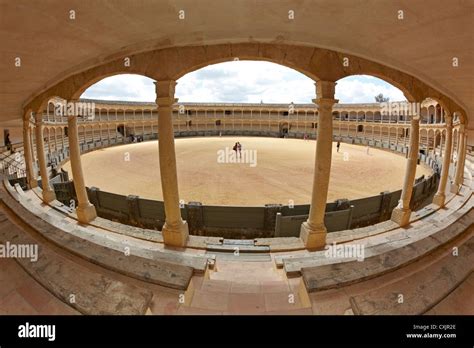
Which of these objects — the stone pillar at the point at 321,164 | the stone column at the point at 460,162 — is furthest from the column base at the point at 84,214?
the stone column at the point at 460,162

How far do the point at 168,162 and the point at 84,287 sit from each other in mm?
3221

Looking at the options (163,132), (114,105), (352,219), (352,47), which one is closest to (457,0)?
(352,47)

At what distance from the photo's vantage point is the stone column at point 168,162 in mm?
4898

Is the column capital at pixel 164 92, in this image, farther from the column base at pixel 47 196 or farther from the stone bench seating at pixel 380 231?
the column base at pixel 47 196

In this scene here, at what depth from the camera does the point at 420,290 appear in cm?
234

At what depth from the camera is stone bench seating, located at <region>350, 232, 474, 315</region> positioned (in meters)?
2.11

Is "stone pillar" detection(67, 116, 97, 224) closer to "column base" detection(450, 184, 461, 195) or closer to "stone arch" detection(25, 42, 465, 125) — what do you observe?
"stone arch" detection(25, 42, 465, 125)

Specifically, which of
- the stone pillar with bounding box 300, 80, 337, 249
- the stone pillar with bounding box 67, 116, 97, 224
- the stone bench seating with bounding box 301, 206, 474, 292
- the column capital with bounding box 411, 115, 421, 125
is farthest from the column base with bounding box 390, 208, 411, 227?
the stone pillar with bounding box 67, 116, 97, 224

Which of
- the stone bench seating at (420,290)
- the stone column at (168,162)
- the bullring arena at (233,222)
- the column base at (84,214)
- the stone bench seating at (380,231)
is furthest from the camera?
the column base at (84,214)

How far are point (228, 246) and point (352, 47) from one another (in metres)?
4.41

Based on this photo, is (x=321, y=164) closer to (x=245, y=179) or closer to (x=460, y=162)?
(x=245, y=179)

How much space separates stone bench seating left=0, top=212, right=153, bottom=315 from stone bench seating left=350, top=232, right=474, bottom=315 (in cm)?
209

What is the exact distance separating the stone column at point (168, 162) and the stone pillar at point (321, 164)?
301cm
